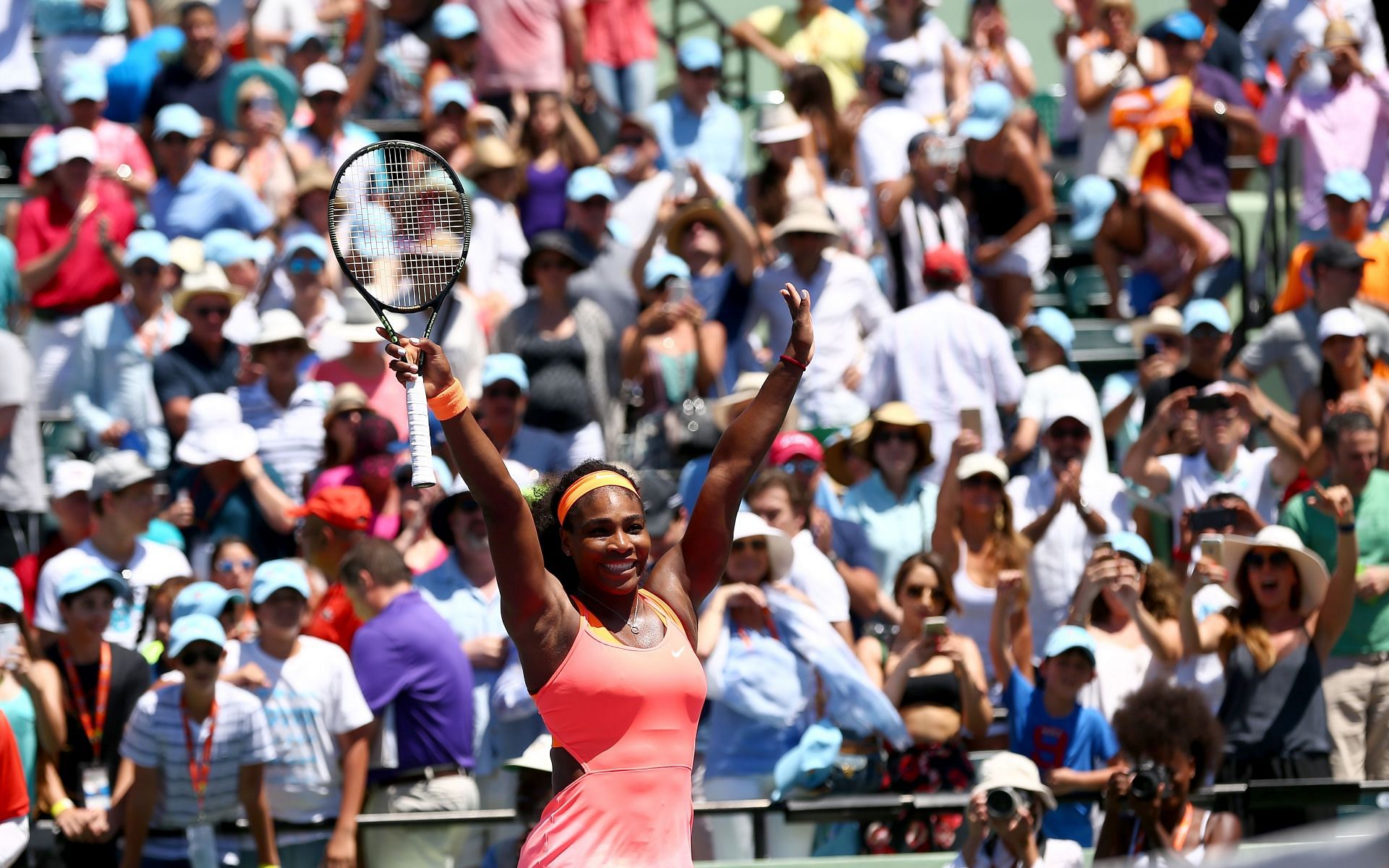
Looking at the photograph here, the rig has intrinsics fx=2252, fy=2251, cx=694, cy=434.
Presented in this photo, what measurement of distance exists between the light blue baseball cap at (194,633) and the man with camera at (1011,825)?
252 cm

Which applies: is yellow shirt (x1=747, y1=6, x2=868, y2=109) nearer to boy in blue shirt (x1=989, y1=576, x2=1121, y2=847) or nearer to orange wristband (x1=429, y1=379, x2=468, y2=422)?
boy in blue shirt (x1=989, y1=576, x2=1121, y2=847)

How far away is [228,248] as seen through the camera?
10766 mm

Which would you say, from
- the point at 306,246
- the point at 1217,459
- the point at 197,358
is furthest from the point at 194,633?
the point at 1217,459

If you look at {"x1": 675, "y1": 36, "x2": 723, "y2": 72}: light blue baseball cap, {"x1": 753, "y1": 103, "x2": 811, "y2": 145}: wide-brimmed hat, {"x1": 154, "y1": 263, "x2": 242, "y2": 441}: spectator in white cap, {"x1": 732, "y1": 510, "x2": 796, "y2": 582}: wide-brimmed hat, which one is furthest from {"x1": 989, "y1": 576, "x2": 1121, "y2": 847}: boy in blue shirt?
{"x1": 675, "y1": 36, "x2": 723, "y2": 72}: light blue baseball cap

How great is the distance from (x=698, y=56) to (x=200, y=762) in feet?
20.2

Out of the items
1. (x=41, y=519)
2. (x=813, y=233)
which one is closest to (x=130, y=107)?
(x=41, y=519)

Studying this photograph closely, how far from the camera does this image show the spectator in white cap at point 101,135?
11344mm

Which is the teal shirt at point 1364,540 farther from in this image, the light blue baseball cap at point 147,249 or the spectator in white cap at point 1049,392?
the light blue baseball cap at point 147,249

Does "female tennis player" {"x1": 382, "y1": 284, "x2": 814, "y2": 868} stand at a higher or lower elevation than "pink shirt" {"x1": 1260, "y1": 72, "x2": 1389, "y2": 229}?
lower

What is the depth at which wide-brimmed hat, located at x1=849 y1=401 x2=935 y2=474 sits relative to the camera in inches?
365

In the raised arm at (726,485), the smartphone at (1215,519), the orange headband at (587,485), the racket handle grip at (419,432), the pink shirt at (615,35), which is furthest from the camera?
the pink shirt at (615,35)

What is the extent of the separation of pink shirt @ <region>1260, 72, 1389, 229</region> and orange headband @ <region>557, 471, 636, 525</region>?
8.02 m

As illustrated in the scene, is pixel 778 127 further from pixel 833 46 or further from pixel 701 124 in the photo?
pixel 833 46

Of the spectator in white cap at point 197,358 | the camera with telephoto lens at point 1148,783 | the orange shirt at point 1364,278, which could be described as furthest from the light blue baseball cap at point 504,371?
the orange shirt at point 1364,278
